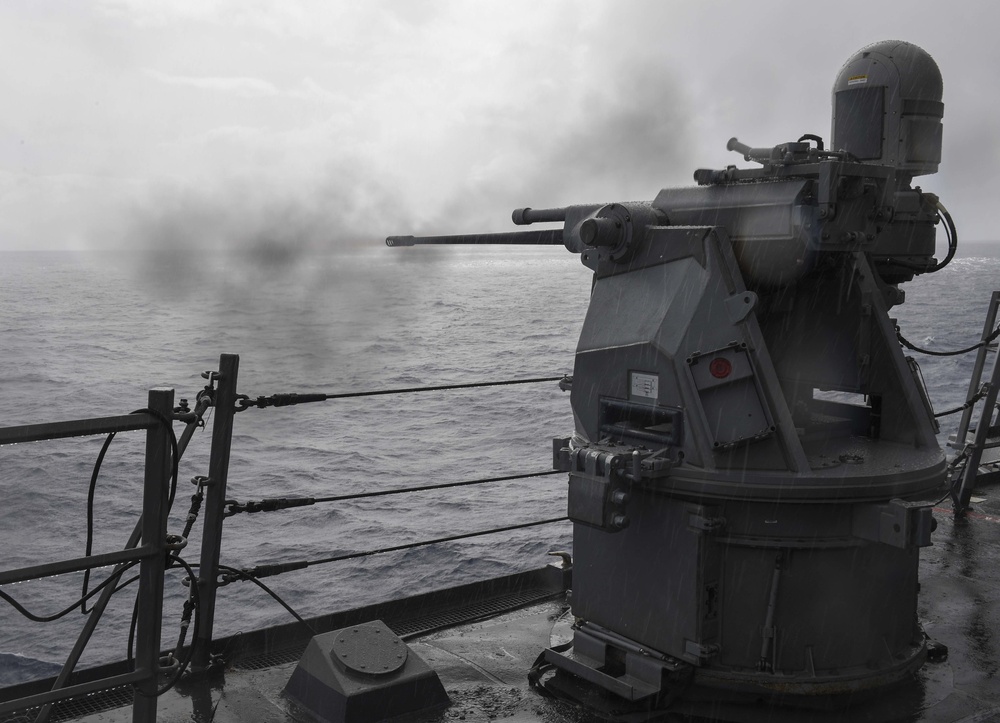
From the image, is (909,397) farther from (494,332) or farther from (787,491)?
(494,332)

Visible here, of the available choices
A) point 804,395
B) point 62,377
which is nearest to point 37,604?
point 804,395

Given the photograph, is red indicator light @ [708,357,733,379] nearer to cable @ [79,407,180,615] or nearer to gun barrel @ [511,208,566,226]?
gun barrel @ [511,208,566,226]

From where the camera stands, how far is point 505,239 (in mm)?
4594

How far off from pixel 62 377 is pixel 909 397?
2453 cm

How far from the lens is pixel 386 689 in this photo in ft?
10.7

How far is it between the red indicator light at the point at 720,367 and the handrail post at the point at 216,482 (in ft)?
5.42

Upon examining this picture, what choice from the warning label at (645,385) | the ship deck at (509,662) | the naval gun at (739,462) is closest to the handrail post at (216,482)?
the ship deck at (509,662)

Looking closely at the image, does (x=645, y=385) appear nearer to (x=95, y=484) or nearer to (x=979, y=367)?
(x=95, y=484)

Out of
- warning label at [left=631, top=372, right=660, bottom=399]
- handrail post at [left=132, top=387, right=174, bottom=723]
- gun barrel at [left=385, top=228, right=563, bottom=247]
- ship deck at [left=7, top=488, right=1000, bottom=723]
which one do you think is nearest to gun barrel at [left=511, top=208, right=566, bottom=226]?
gun barrel at [left=385, top=228, right=563, bottom=247]

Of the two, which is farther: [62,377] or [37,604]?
[62,377]

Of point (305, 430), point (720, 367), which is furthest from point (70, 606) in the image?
point (305, 430)

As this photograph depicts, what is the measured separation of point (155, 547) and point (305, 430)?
1781 cm

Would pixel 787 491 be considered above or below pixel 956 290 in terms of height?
below

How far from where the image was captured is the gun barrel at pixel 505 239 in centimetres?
436
